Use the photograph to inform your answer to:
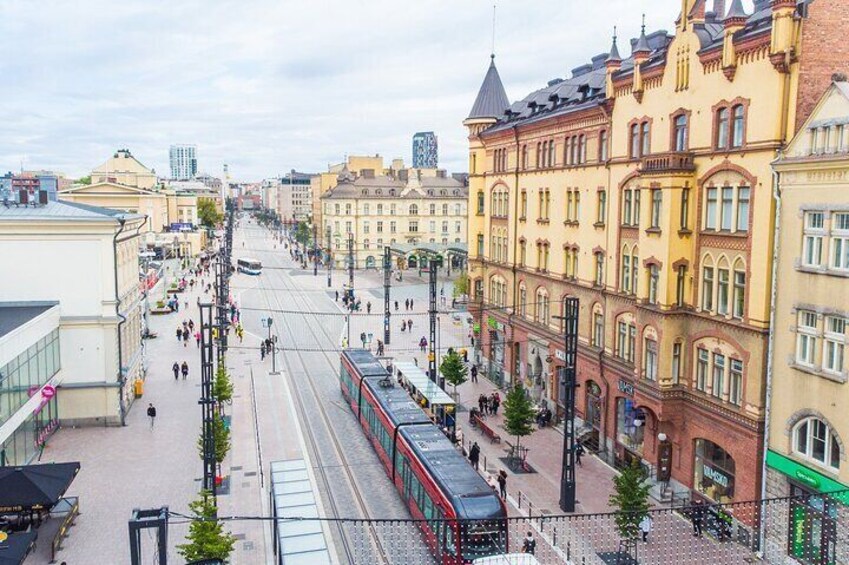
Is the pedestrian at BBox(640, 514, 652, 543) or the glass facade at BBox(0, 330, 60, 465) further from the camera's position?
the glass facade at BBox(0, 330, 60, 465)

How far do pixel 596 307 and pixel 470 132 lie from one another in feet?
65.9

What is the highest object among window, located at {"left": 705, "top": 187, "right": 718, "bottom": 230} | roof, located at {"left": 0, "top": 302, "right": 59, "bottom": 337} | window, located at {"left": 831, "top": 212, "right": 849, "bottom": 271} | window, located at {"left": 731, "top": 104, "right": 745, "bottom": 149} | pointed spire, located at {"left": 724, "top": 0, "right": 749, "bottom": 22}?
pointed spire, located at {"left": 724, "top": 0, "right": 749, "bottom": 22}

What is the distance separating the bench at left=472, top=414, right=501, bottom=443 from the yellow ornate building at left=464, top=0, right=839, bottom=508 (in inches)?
165

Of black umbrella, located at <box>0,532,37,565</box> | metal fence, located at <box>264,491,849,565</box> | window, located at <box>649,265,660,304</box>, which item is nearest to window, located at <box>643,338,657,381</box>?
window, located at <box>649,265,660,304</box>

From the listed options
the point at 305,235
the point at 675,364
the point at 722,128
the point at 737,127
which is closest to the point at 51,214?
the point at 675,364

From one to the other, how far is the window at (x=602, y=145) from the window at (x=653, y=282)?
7.89 meters

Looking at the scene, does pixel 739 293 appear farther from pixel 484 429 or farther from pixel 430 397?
pixel 430 397

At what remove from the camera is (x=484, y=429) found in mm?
38781

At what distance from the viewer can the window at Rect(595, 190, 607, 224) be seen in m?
36.6

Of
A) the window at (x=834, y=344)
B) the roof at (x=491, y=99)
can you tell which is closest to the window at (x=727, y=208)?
the window at (x=834, y=344)

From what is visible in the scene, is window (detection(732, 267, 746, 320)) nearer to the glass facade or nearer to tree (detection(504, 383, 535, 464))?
tree (detection(504, 383, 535, 464))

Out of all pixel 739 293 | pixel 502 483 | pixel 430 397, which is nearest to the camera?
pixel 739 293

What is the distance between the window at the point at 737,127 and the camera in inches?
1039

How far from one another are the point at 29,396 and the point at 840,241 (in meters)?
31.3
